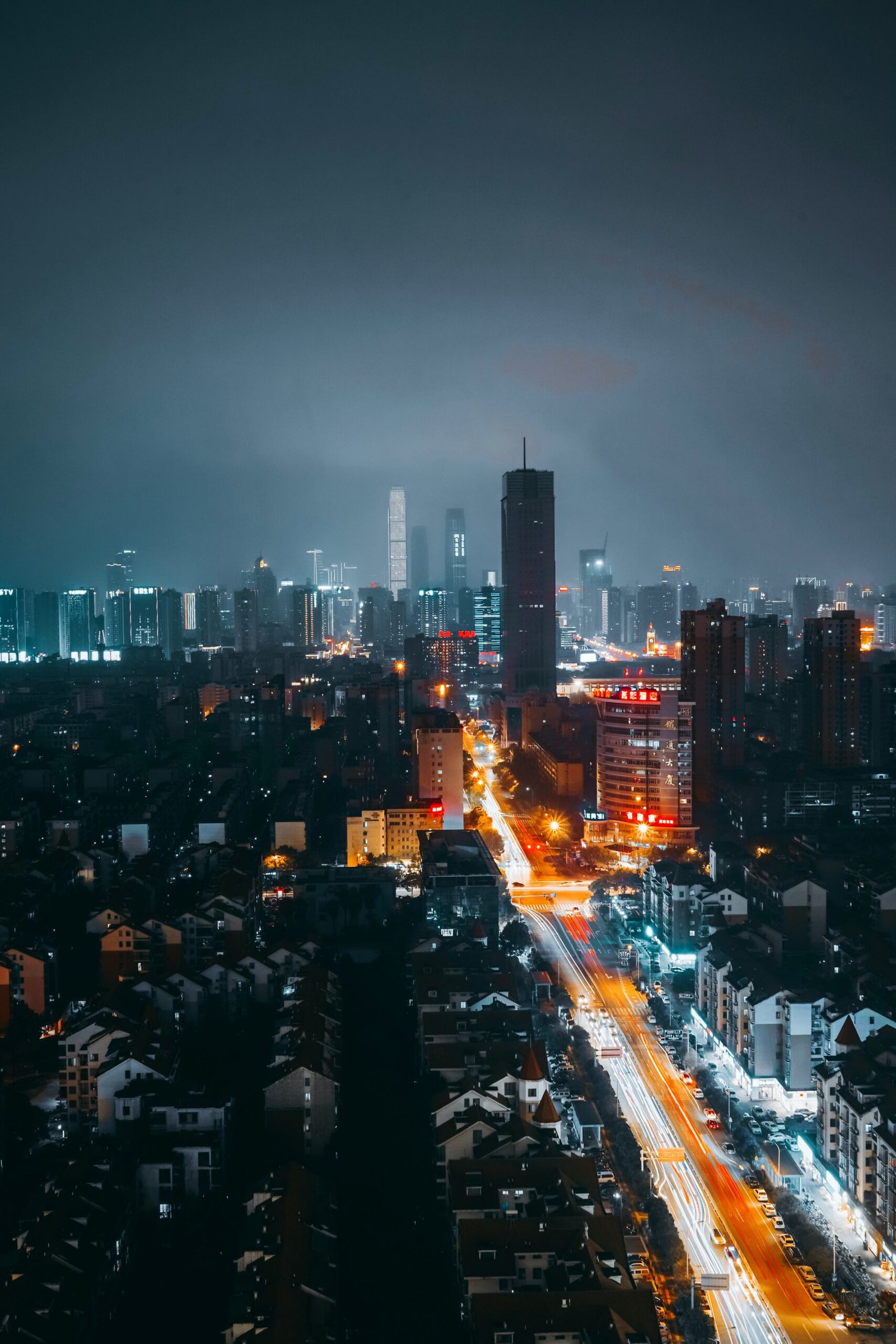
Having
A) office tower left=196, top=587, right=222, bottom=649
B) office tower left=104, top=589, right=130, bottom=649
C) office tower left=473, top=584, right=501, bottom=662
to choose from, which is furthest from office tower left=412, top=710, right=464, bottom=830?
office tower left=196, top=587, right=222, bottom=649

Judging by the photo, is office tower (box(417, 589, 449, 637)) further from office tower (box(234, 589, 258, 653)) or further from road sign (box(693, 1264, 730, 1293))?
road sign (box(693, 1264, 730, 1293))

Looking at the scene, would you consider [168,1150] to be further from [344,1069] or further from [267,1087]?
[344,1069]

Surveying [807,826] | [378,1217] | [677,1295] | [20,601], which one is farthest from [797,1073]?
[20,601]

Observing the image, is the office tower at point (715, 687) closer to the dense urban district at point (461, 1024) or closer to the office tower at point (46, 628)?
the dense urban district at point (461, 1024)

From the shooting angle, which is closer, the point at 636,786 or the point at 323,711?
the point at 636,786

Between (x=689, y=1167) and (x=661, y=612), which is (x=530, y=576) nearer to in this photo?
(x=661, y=612)

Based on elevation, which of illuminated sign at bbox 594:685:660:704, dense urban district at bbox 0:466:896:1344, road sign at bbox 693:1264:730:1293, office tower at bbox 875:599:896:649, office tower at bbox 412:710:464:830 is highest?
office tower at bbox 875:599:896:649
